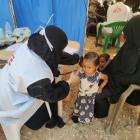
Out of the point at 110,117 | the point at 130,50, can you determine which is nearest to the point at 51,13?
the point at 130,50

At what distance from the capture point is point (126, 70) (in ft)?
8.25

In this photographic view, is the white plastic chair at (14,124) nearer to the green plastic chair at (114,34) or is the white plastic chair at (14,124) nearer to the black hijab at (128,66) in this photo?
the black hijab at (128,66)

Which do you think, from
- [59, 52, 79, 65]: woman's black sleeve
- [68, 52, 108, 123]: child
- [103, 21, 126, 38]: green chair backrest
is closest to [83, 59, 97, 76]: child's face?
[68, 52, 108, 123]: child

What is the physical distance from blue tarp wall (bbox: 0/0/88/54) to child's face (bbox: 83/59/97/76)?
1198 mm

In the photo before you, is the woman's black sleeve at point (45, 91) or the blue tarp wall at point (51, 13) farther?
the blue tarp wall at point (51, 13)

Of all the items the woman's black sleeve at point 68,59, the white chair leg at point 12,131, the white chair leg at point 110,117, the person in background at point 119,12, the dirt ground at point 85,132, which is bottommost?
the dirt ground at point 85,132

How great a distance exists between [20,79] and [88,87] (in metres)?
0.84

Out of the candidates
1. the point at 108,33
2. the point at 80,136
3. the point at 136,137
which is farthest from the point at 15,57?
the point at 108,33

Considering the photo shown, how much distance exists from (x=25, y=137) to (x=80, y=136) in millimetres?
611

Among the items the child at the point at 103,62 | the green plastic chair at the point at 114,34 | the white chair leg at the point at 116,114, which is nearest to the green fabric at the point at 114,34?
the green plastic chair at the point at 114,34

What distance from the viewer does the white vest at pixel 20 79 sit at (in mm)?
2098

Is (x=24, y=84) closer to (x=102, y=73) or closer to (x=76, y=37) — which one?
(x=102, y=73)

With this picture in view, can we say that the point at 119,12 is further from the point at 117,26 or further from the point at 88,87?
the point at 88,87

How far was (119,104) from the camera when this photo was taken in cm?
256
